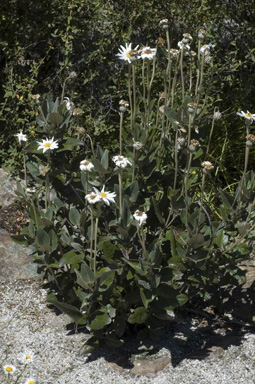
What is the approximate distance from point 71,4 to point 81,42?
0.28 metres

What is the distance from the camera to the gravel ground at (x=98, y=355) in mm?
2838

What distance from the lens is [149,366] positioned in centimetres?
288

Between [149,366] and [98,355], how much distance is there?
263 mm

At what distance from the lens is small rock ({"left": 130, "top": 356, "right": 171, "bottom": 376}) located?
2.86 meters

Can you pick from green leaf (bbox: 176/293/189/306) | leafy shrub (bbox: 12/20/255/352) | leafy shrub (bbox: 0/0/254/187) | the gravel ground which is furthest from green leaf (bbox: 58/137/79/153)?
leafy shrub (bbox: 0/0/254/187)

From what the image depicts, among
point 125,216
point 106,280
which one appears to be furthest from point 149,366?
point 125,216

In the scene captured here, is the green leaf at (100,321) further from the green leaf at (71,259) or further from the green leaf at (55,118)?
the green leaf at (55,118)

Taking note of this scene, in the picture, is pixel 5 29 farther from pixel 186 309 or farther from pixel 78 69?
pixel 186 309

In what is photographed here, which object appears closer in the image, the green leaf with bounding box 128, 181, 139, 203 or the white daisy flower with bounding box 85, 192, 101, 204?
the white daisy flower with bounding box 85, 192, 101, 204

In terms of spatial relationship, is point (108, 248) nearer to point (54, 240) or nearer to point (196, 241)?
point (54, 240)

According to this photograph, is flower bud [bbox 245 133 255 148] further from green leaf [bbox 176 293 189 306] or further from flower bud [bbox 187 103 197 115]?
green leaf [bbox 176 293 189 306]

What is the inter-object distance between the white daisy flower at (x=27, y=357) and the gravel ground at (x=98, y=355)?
2 centimetres

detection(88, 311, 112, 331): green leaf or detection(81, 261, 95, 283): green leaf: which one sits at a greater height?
detection(81, 261, 95, 283): green leaf

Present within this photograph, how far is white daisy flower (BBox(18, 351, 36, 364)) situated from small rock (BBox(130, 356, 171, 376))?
1.54 feet
